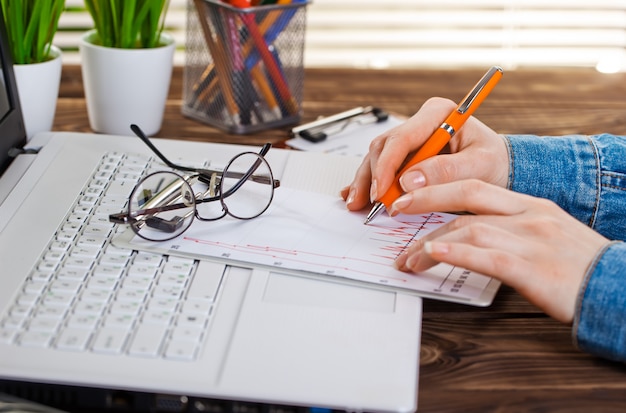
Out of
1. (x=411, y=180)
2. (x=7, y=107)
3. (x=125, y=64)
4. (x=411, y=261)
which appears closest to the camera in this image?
(x=411, y=261)

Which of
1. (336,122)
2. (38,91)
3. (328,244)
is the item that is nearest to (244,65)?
(336,122)

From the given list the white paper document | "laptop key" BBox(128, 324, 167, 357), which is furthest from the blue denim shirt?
"laptop key" BBox(128, 324, 167, 357)

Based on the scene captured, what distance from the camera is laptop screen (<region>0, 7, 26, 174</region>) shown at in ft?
3.04

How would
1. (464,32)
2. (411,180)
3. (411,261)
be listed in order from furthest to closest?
(464,32)
(411,180)
(411,261)

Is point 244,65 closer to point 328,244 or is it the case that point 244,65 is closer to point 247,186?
point 247,186

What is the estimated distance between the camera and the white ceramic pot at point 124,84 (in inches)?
41.6

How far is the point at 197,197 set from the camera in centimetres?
86

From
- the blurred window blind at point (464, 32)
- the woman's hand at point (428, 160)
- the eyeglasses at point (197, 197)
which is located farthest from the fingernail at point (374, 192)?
the blurred window blind at point (464, 32)

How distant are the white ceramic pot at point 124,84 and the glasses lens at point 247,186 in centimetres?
Answer: 28

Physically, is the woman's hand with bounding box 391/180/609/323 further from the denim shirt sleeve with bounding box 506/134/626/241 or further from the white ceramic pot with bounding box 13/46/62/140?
the white ceramic pot with bounding box 13/46/62/140

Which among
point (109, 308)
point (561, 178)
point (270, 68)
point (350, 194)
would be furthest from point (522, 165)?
point (109, 308)

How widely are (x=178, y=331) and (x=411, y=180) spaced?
318mm

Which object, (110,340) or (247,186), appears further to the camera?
(247,186)

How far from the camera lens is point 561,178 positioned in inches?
36.3
